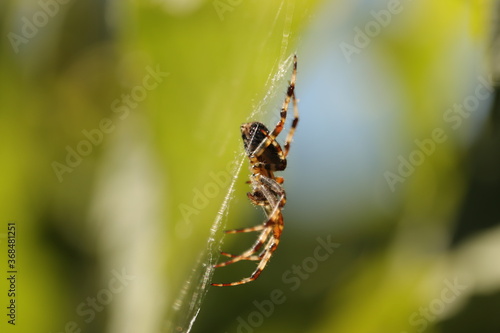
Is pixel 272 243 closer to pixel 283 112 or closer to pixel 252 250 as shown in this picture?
pixel 252 250

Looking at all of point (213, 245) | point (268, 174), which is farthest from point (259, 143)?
point (213, 245)

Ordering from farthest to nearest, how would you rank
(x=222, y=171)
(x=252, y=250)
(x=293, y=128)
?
(x=293, y=128)
(x=252, y=250)
(x=222, y=171)

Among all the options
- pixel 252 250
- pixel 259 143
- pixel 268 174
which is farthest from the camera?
pixel 268 174

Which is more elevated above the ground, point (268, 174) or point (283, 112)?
point (283, 112)

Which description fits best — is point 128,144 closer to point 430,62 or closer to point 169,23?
point 169,23

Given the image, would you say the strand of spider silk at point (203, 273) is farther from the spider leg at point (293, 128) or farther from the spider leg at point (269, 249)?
the spider leg at point (293, 128)

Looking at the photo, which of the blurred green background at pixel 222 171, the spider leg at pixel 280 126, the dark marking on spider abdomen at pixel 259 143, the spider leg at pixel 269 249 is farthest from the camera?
the spider leg at pixel 280 126

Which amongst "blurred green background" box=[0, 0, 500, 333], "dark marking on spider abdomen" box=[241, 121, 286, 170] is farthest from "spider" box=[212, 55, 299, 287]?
"blurred green background" box=[0, 0, 500, 333]

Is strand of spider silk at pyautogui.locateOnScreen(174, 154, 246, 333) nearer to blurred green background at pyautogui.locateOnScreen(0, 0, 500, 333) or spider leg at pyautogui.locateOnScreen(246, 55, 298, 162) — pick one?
blurred green background at pyautogui.locateOnScreen(0, 0, 500, 333)

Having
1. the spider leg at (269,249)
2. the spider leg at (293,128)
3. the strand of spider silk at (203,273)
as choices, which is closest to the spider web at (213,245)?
the strand of spider silk at (203,273)
